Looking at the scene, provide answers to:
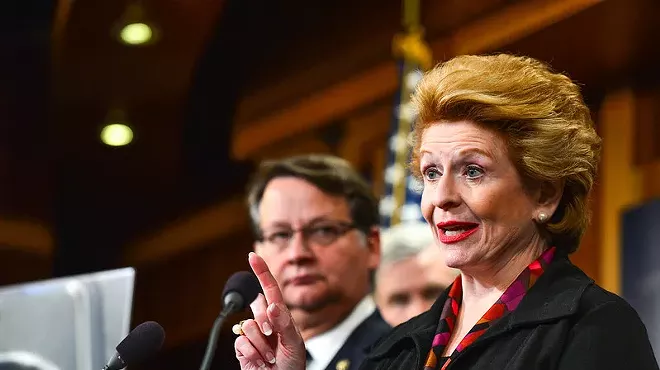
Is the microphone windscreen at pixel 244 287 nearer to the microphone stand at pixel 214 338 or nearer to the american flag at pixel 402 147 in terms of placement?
the microphone stand at pixel 214 338

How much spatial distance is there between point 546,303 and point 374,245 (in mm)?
1305

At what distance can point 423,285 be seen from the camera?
3.22 m

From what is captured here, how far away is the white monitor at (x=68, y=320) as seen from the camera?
2.24m

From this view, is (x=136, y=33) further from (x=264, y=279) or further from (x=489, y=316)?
(x=489, y=316)

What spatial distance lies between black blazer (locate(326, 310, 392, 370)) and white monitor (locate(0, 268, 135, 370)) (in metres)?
0.66

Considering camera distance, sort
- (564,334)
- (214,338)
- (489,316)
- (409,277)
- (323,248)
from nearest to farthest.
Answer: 1. (564,334)
2. (489,316)
3. (214,338)
4. (323,248)
5. (409,277)

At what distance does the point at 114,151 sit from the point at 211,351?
368 cm

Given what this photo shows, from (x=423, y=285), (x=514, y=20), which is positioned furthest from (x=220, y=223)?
(x=423, y=285)

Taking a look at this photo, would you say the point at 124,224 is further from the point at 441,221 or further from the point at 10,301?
the point at 441,221

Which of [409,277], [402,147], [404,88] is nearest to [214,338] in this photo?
[409,277]

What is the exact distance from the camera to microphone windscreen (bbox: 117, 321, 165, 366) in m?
2.02

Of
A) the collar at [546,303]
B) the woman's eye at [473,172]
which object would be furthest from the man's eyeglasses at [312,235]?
the woman's eye at [473,172]

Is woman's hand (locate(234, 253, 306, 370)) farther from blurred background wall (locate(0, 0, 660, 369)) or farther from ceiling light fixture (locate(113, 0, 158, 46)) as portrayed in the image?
ceiling light fixture (locate(113, 0, 158, 46))

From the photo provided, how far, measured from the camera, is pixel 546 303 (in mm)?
1795
